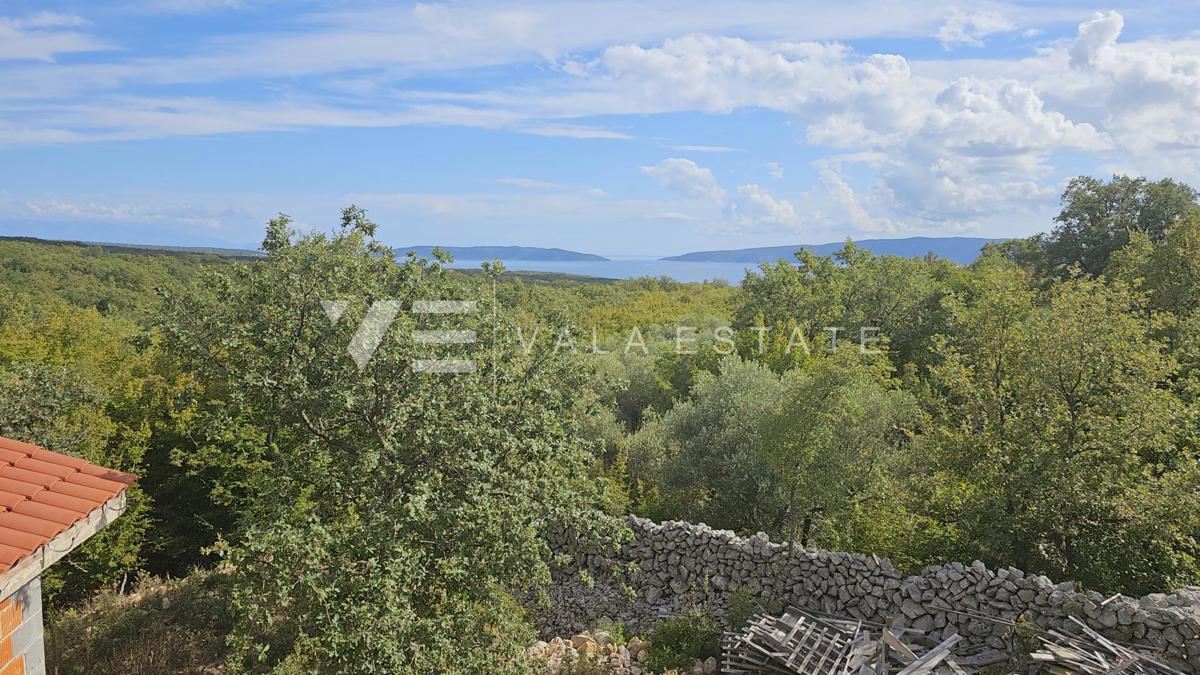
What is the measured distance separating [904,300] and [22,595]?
96.9 ft

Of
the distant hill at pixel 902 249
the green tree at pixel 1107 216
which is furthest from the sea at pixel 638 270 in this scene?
the green tree at pixel 1107 216

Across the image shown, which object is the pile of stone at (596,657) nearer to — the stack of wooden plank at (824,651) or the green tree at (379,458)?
the stack of wooden plank at (824,651)

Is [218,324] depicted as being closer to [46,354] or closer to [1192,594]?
[1192,594]

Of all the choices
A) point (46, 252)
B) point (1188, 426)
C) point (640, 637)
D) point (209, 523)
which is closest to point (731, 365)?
point (640, 637)

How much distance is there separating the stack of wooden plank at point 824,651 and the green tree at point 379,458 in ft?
12.9

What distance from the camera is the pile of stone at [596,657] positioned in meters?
10.6

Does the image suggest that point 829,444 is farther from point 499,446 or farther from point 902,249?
point 902,249

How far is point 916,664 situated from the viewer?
10.1 metres

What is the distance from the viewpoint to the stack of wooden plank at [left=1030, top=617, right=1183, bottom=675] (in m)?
9.23

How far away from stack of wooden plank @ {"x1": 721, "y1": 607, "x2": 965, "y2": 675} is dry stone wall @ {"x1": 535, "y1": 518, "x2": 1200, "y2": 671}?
0.60 m

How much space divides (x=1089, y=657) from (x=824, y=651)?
337cm

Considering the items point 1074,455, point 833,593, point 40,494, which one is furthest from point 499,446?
point 1074,455

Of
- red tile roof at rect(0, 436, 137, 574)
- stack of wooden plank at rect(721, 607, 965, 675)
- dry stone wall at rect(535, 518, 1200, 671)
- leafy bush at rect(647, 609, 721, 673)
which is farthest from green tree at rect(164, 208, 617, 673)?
stack of wooden plank at rect(721, 607, 965, 675)

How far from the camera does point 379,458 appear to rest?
27.0 ft
